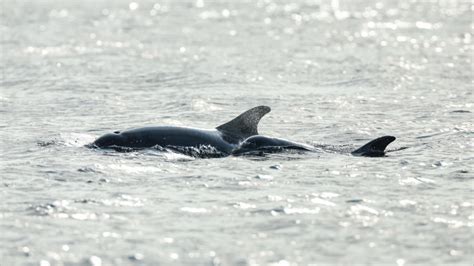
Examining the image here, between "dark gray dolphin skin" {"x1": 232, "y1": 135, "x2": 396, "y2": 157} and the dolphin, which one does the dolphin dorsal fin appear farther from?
"dark gray dolphin skin" {"x1": 232, "y1": 135, "x2": 396, "y2": 157}

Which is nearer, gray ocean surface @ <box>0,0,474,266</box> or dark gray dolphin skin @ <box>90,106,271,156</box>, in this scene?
gray ocean surface @ <box>0,0,474,266</box>

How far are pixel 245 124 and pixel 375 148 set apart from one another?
8.33ft

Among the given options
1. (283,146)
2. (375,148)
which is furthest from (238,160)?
(375,148)

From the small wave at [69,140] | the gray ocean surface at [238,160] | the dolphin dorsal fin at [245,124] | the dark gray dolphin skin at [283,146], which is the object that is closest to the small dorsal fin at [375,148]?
the dark gray dolphin skin at [283,146]

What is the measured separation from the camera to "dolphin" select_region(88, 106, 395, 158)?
701 inches

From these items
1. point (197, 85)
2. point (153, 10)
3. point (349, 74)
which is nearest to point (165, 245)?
point (197, 85)

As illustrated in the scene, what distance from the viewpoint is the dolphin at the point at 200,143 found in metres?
17.8

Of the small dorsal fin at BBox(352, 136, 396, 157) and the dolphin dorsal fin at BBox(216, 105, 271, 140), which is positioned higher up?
the dolphin dorsal fin at BBox(216, 105, 271, 140)

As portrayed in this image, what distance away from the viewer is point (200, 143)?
18.0 meters

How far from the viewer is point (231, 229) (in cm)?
1245

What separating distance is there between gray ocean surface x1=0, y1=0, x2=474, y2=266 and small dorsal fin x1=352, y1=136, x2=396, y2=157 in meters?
0.37

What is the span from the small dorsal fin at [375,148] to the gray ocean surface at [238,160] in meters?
0.37

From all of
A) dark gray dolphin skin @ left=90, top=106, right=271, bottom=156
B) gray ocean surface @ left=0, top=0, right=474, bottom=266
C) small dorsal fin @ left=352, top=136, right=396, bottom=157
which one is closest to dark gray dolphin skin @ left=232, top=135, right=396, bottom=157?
small dorsal fin @ left=352, top=136, right=396, bottom=157

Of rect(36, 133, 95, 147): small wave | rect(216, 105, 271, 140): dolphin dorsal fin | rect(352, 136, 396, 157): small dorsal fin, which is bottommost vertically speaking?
rect(352, 136, 396, 157): small dorsal fin
